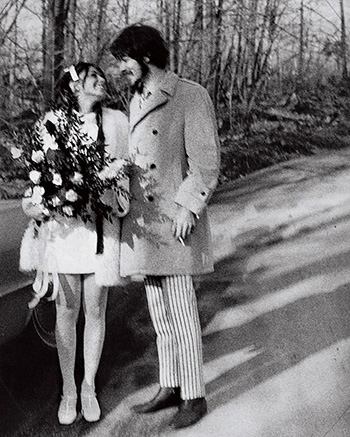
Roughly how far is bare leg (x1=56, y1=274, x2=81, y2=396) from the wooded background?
43cm

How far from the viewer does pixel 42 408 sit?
250 cm

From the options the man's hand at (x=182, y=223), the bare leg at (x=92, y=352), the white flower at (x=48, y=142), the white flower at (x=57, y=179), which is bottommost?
the bare leg at (x=92, y=352)

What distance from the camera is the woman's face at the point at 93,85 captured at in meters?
2.48

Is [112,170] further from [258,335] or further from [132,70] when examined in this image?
[258,335]

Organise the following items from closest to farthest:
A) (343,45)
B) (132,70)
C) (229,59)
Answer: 1. (132,70)
2. (229,59)
3. (343,45)

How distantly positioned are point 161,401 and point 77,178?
0.74 m

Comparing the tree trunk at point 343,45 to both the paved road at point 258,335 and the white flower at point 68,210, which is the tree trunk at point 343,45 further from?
the white flower at point 68,210

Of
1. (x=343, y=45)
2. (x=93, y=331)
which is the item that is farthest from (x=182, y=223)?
(x=343, y=45)

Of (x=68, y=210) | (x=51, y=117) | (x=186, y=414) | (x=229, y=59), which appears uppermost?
(x=229, y=59)

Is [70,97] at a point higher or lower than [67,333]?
higher

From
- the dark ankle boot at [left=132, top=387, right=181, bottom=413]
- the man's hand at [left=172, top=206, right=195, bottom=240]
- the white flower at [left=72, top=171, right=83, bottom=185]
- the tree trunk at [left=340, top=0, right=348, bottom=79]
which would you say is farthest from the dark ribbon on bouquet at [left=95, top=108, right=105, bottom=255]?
the tree trunk at [left=340, top=0, right=348, bottom=79]

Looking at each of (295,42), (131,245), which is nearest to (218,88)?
(295,42)

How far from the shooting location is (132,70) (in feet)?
8.23

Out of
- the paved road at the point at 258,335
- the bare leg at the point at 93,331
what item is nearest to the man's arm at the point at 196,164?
the paved road at the point at 258,335
